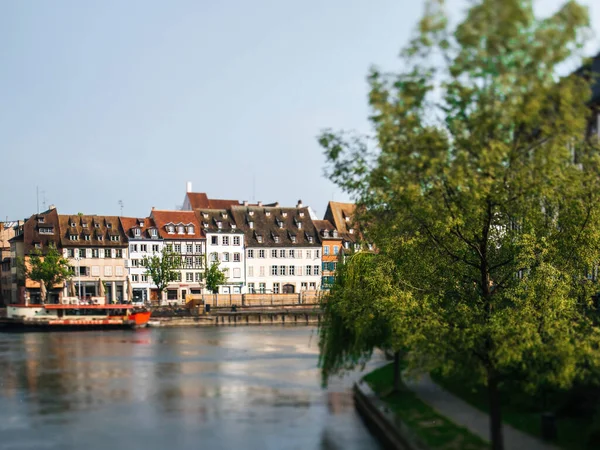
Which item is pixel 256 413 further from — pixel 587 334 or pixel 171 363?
pixel 171 363

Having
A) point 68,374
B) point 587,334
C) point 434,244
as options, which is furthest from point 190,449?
point 68,374

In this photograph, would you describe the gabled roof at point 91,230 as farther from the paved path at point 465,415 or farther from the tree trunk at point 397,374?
the tree trunk at point 397,374

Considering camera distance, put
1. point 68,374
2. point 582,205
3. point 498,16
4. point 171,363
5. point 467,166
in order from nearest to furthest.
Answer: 1. point 498,16
2. point 467,166
3. point 582,205
4. point 68,374
5. point 171,363

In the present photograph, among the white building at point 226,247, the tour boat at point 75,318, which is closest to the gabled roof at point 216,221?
the white building at point 226,247

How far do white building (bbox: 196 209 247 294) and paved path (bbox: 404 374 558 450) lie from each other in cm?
6783

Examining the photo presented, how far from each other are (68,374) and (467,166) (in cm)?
3240

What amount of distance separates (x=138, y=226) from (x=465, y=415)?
76.9 metres

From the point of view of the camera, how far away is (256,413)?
1241 inches

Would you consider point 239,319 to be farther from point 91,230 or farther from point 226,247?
point 91,230

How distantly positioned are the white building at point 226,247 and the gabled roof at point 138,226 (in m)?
6.35

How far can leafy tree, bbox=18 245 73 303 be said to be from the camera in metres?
86.7

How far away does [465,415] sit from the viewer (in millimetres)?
25344

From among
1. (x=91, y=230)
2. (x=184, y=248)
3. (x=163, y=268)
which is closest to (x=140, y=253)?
(x=184, y=248)

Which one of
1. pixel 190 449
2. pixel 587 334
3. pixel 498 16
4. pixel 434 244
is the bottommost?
pixel 190 449
